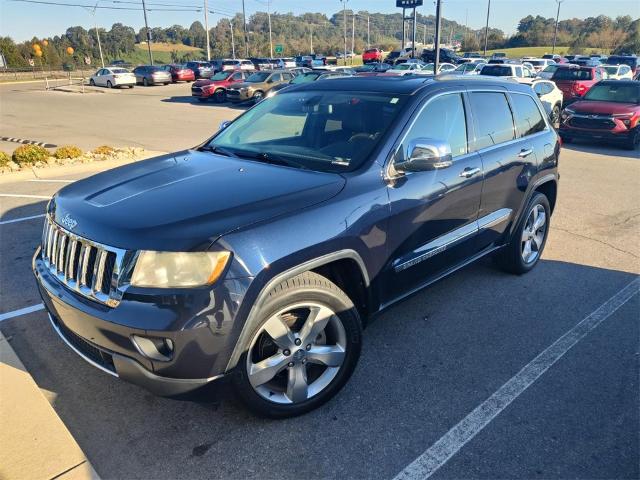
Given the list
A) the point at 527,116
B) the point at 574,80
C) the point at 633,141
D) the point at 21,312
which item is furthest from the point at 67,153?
the point at 574,80

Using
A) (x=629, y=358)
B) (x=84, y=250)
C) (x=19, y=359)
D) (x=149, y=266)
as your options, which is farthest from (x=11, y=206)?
(x=629, y=358)

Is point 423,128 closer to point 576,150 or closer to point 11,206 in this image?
point 11,206

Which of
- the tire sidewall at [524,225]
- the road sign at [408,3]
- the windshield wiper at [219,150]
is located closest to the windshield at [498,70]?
the road sign at [408,3]

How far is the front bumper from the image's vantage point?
2287 mm

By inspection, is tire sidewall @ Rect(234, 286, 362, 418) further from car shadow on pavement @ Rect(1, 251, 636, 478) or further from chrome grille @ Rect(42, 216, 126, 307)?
chrome grille @ Rect(42, 216, 126, 307)

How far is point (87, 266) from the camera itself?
255 cm

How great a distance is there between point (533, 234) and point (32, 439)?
448cm

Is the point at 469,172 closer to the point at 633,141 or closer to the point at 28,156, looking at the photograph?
the point at 28,156

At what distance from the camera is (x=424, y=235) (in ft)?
11.3

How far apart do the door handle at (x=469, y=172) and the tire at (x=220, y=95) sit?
2374 centimetres

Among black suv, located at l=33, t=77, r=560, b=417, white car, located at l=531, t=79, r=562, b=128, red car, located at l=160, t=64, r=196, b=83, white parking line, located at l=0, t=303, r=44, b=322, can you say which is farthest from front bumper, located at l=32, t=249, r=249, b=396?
red car, located at l=160, t=64, r=196, b=83

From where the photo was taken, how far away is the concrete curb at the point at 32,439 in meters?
2.37

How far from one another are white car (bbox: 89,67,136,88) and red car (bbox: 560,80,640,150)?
104ft

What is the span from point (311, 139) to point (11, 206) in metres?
5.45
